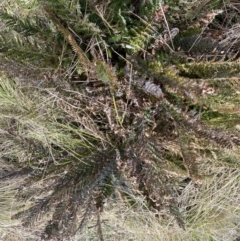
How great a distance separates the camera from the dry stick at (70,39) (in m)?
0.89

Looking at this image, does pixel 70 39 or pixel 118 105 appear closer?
pixel 70 39

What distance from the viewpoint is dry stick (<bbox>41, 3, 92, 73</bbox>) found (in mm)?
894

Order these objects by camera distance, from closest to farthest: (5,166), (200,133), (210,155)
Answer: (200,133)
(210,155)
(5,166)

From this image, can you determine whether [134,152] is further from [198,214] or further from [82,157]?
[198,214]

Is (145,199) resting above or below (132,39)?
below

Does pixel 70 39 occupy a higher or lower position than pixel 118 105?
higher

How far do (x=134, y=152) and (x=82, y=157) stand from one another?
18 centimetres

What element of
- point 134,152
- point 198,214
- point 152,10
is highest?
point 152,10

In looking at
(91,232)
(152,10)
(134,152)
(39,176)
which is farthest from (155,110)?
(91,232)

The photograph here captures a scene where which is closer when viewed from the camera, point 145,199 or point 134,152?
point 134,152

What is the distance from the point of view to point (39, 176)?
114 cm

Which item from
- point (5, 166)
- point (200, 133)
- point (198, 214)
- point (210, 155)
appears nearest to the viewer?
point (200, 133)

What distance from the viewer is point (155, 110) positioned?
1008mm

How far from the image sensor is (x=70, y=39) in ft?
2.88
